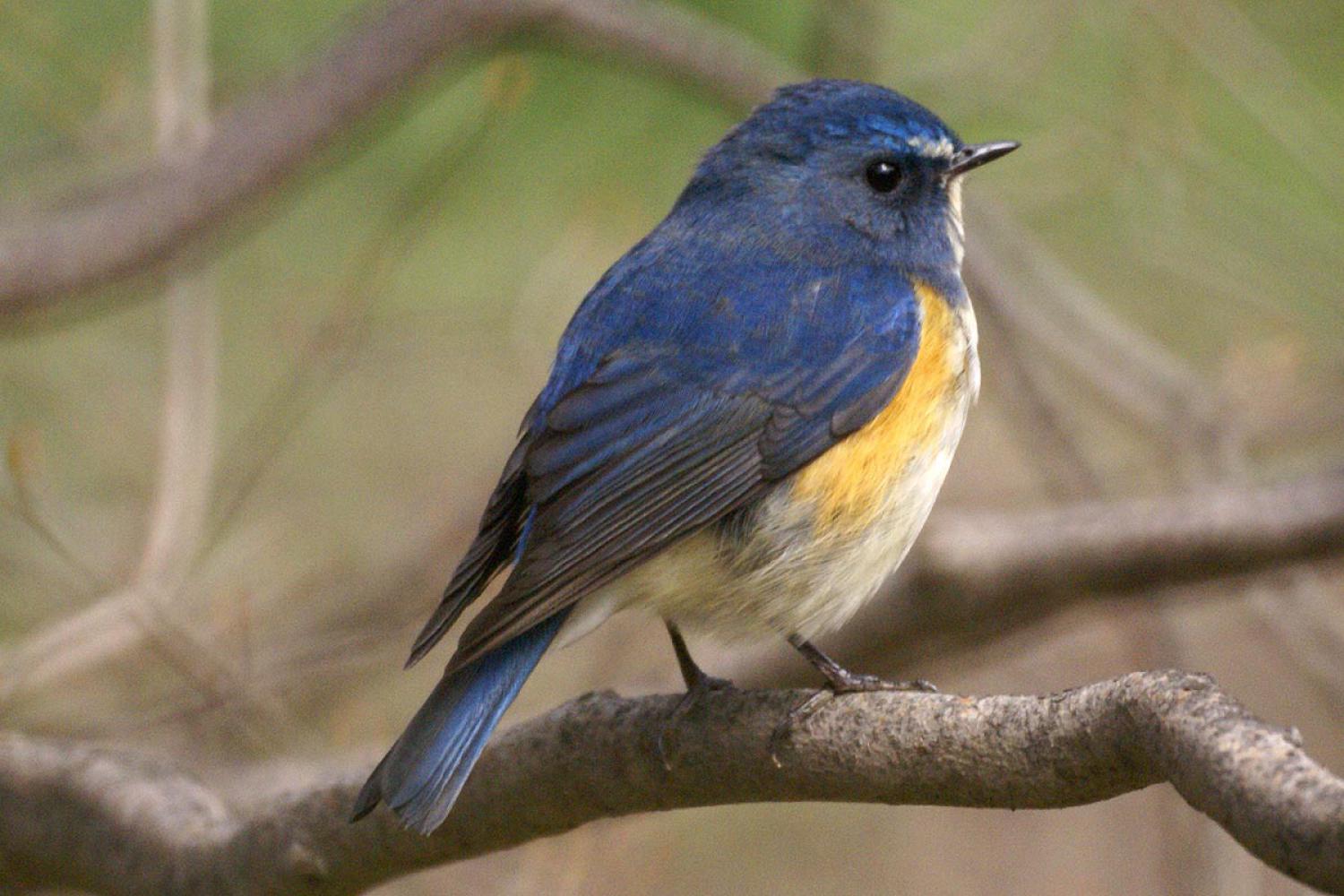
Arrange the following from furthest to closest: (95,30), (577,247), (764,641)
→ 1. (95,30)
2. (577,247)
3. (764,641)

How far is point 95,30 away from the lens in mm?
5566

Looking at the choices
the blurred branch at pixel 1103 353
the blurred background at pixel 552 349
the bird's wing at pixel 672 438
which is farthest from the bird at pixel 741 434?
the blurred branch at pixel 1103 353

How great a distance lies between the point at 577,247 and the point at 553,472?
222 cm

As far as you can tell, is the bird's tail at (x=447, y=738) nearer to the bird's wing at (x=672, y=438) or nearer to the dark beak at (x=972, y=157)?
the bird's wing at (x=672, y=438)

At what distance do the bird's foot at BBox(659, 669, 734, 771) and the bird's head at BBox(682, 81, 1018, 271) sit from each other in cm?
100

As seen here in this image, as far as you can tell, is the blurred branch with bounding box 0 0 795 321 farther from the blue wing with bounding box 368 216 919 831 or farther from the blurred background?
the blue wing with bounding box 368 216 919 831

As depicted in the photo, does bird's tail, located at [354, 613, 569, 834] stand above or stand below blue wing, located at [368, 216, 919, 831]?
below

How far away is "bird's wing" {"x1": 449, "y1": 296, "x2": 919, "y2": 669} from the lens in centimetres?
295

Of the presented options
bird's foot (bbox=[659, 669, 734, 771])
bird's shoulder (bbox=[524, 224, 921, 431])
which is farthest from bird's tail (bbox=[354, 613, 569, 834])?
bird's shoulder (bbox=[524, 224, 921, 431])

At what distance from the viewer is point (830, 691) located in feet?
9.46

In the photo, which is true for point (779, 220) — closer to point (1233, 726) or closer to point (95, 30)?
point (1233, 726)

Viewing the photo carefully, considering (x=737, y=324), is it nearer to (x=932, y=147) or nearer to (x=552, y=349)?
(x=932, y=147)

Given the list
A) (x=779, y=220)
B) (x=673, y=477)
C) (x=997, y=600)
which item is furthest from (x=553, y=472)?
(x=997, y=600)

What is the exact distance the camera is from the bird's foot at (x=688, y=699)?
287 cm
